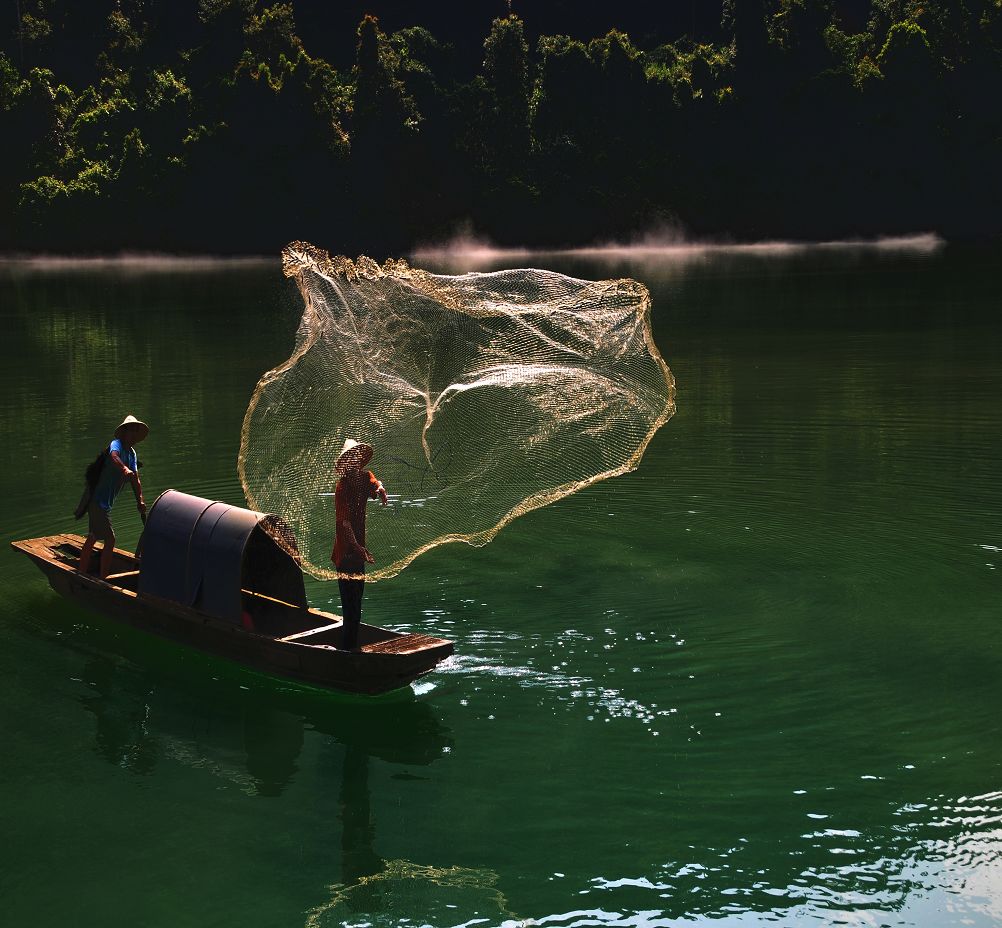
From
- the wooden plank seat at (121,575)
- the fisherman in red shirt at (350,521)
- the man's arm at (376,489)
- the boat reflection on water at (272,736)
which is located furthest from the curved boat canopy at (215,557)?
the man's arm at (376,489)

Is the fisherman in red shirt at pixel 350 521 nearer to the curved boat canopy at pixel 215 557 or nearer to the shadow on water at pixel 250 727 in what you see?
the shadow on water at pixel 250 727

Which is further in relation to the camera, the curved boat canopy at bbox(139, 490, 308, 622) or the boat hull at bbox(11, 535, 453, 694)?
the curved boat canopy at bbox(139, 490, 308, 622)

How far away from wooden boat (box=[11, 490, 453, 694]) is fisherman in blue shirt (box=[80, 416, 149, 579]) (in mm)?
331

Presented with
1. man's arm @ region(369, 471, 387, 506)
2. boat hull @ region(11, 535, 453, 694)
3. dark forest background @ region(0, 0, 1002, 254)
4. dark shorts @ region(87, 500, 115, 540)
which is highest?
dark forest background @ region(0, 0, 1002, 254)

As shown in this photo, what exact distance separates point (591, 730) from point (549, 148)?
12842cm

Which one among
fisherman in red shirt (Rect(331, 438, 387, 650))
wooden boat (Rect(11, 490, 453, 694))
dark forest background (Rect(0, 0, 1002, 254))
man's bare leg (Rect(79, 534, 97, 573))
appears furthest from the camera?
dark forest background (Rect(0, 0, 1002, 254))

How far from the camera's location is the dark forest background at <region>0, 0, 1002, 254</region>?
134 m

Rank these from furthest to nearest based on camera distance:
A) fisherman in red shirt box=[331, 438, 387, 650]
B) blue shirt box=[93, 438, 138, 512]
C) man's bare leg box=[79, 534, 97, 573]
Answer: man's bare leg box=[79, 534, 97, 573], blue shirt box=[93, 438, 138, 512], fisherman in red shirt box=[331, 438, 387, 650]

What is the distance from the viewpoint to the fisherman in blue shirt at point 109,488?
604 inches

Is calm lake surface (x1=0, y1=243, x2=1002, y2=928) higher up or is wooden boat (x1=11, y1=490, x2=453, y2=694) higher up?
wooden boat (x1=11, y1=490, x2=453, y2=694)

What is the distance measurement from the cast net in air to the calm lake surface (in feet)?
3.30

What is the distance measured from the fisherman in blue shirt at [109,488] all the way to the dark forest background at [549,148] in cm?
12105

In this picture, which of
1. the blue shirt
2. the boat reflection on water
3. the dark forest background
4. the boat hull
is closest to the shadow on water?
the boat reflection on water

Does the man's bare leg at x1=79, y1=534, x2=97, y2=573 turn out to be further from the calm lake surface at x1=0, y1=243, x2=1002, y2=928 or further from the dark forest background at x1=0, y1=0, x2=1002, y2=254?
the dark forest background at x1=0, y1=0, x2=1002, y2=254
